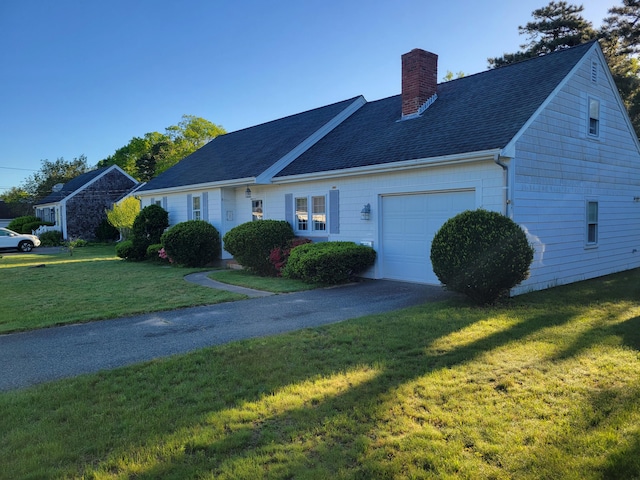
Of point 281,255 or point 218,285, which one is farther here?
point 281,255

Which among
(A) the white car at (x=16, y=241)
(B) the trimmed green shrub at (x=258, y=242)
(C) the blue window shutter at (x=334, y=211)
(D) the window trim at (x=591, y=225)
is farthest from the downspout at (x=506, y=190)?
(A) the white car at (x=16, y=241)

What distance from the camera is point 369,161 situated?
11414 millimetres

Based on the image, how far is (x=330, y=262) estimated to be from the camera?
10.7 metres

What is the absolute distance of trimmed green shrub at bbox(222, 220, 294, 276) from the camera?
12.9 m

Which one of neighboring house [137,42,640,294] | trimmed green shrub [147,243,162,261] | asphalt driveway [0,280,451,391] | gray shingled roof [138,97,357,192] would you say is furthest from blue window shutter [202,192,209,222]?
asphalt driveway [0,280,451,391]

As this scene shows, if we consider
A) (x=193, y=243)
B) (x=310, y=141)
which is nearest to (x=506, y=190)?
(x=310, y=141)

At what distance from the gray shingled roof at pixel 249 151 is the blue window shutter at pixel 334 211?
2894 millimetres

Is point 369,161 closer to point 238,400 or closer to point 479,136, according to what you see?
point 479,136

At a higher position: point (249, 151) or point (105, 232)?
point (249, 151)

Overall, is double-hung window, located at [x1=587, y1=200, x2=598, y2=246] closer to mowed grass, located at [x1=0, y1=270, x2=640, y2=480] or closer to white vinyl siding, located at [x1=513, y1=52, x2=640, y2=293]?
white vinyl siding, located at [x1=513, y1=52, x2=640, y2=293]

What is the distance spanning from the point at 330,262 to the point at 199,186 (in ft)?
26.8

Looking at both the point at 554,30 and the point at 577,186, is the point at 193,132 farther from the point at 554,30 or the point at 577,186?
the point at 577,186

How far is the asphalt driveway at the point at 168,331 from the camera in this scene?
5188 mm

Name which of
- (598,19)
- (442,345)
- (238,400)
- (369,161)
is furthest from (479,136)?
(598,19)
